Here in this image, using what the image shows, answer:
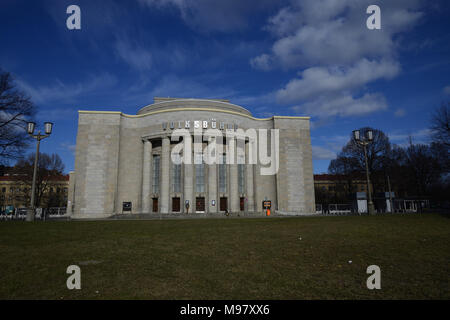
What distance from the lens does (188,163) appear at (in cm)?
4350

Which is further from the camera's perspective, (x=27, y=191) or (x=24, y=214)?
(x=27, y=191)

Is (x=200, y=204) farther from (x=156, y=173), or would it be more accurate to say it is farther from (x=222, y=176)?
(x=156, y=173)

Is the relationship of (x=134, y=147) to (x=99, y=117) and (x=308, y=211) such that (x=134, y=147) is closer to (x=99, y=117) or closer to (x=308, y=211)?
(x=99, y=117)

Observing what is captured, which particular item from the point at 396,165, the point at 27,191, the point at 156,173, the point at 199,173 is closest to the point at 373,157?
the point at 396,165

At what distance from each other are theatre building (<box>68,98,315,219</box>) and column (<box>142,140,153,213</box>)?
0.16 metres

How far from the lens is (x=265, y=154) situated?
158 ft

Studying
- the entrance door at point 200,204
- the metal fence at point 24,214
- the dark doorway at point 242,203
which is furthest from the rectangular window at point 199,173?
the metal fence at point 24,214

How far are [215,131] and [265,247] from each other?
1385 inches

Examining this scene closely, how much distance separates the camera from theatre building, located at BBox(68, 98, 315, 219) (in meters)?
43.0

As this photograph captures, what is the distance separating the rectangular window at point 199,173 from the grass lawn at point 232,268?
34693mm

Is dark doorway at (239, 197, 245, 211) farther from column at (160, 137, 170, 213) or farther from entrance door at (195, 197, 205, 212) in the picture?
column at (160, 137, 170, 213)

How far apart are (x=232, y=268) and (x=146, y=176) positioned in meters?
40.4

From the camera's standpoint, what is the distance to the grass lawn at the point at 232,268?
192 inches
